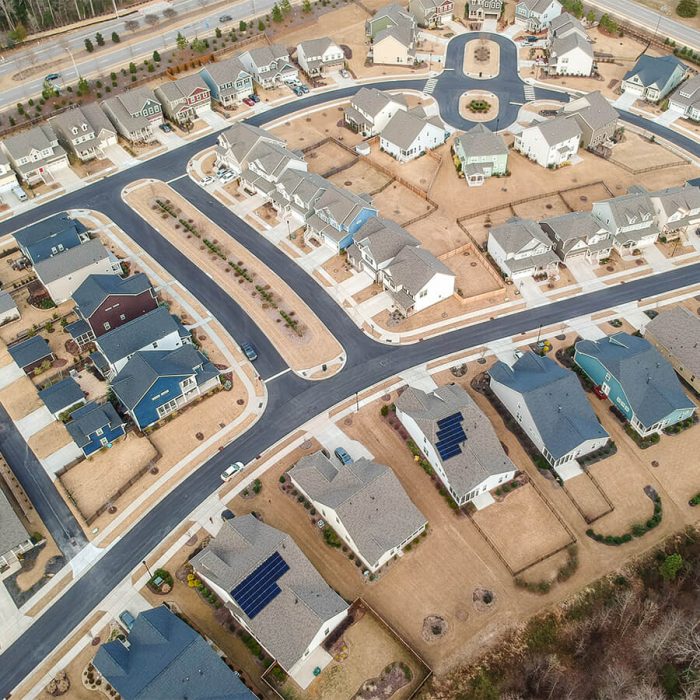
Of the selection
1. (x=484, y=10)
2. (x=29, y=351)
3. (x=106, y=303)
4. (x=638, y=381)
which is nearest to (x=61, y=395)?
(x=29, y=351)

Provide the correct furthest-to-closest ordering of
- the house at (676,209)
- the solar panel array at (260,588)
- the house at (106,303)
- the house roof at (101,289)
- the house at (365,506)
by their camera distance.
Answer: the house at (676,209), the house at (106,303), the house roof at (101,289), the house at (365,506), the solar panel array at (260,588)

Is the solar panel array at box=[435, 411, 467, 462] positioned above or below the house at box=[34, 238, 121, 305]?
below

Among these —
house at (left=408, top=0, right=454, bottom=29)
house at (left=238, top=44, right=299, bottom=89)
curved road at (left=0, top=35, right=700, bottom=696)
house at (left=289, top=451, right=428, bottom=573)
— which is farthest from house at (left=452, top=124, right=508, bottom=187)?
house at (left=289, top=451, right=428, bottom=573)

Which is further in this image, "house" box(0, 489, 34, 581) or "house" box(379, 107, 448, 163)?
"house" box(379, 107, 448, 163)

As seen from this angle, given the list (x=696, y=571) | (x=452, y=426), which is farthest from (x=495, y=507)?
(x=696, y=571)

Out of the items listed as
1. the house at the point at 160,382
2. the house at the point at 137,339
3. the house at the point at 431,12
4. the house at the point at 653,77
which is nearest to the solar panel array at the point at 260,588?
the house at the point at 160,382

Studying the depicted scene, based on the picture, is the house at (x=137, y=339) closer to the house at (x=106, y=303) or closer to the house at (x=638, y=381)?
the house at (x=106, y=303)

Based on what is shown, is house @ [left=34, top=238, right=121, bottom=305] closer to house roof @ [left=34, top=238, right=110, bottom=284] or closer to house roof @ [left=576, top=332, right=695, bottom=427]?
house roof @ [left=34, top=238, right=110, bottom=284]
